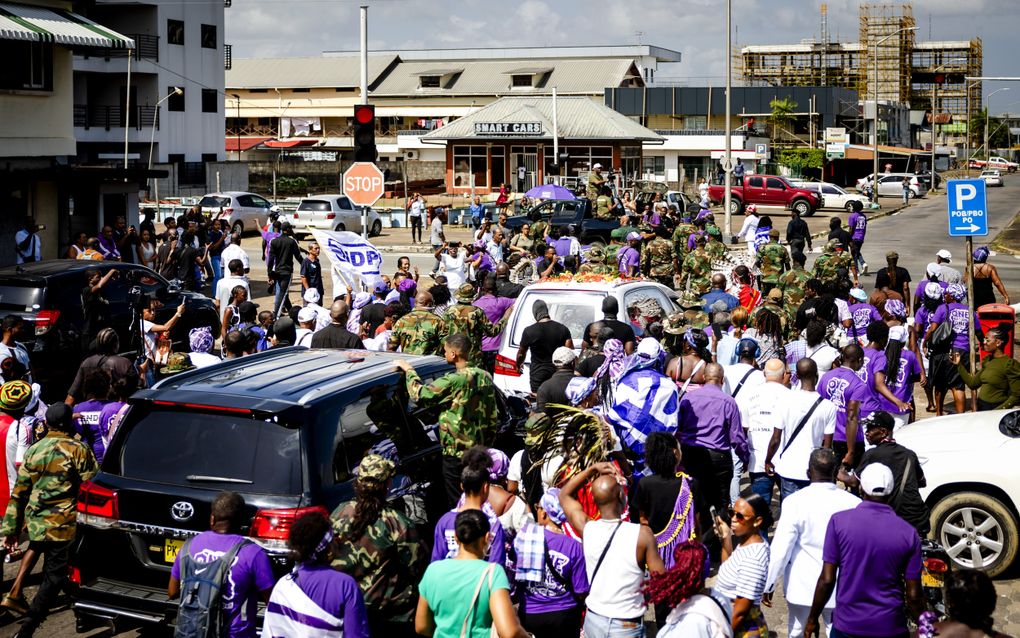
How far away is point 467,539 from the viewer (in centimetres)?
525

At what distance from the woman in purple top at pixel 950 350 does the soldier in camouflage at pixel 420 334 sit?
608 centimetres

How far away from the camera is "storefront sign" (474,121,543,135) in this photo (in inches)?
2242

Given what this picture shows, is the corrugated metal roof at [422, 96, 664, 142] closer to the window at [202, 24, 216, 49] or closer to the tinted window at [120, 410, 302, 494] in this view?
the window at [202, 24, 216, 49]

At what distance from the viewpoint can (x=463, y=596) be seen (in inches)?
204

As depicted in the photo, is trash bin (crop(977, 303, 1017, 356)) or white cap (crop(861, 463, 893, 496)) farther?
trash bin (crop(977, 303, 1017, 356))

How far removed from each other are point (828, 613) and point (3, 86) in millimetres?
19063

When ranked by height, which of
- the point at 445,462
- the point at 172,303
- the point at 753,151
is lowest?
the point at 445,462

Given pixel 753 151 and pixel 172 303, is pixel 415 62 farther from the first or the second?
pixel 172 303

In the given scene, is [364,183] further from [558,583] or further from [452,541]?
[558,583]

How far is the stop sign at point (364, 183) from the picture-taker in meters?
13.8

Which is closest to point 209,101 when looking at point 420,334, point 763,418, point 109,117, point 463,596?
point 109,117

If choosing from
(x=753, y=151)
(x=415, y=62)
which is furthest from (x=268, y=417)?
(x=415, y=62)

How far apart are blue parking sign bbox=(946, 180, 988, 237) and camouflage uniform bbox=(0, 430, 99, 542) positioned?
9.52m

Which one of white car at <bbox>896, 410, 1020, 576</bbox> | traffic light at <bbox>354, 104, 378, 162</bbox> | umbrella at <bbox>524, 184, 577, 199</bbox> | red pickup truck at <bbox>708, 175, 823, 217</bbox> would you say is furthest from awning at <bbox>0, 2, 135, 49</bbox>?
red pickup truck at <bbox>708, 175, 823, 217</bbox>
